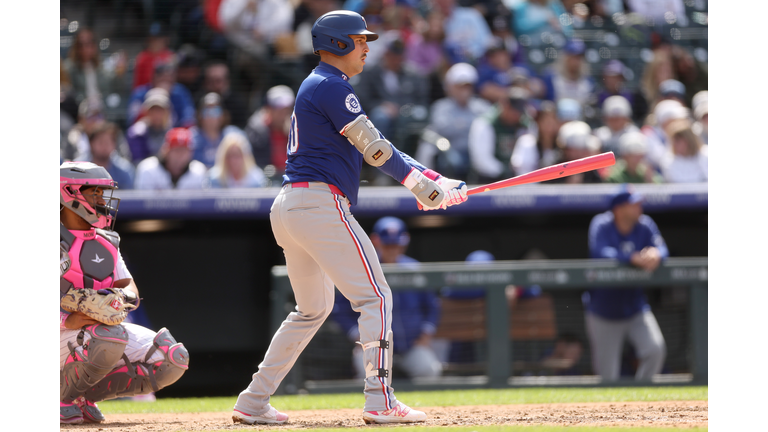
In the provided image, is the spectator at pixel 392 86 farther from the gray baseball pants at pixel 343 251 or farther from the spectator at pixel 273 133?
the gray baseball pants at pixel 343 251

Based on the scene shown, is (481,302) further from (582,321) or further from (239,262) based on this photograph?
(239,262)

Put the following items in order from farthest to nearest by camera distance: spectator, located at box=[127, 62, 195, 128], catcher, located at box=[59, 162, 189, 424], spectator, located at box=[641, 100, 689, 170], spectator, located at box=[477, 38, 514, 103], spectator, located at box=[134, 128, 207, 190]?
spectator, located at box=[477, 38, 514, 103], spectator, located at box=[127, 62, 195, 128], spectator, located at box=[641, 100, 689, 170], spectator, located at box=[134, 128, 207, 190], catcher, located at box=[59, 162, 189, 424]

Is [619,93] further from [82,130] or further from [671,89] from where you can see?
[82,130]

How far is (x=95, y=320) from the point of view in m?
4.04

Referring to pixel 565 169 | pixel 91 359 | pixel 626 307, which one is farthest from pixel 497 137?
pixel 91 359

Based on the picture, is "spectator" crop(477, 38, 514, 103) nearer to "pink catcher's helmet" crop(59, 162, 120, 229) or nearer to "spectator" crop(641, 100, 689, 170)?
"spectator" crop(641, 100, 689, 170)

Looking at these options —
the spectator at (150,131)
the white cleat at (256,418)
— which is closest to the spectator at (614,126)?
the spectator at (150,131)

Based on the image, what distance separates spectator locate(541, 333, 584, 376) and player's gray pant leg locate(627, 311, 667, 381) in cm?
44

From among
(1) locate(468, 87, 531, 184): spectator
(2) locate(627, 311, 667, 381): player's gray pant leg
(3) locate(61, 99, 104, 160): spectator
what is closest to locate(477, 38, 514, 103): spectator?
(1) locate(468, 87, 531, 184): spectator

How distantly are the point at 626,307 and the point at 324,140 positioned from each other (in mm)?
4040

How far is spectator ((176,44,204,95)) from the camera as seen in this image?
970 cm

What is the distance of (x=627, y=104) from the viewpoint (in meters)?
9.59

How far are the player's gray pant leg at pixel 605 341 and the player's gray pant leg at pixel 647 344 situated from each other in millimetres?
92

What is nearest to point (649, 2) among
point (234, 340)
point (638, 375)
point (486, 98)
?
point (486, 98)
